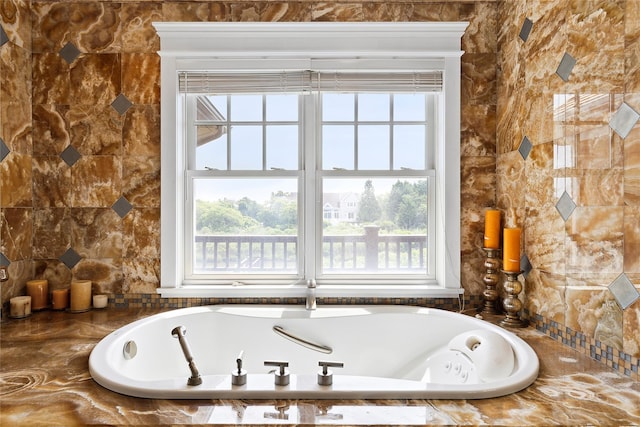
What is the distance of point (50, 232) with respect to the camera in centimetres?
222

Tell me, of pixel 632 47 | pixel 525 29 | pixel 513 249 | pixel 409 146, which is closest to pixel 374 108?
pixel 409 146

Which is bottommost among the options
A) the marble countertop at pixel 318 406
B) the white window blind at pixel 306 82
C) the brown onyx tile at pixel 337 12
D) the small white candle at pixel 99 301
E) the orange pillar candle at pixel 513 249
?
the marble countertop at pixel 318 406

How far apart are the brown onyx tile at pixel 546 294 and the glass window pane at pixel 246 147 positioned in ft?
5.23

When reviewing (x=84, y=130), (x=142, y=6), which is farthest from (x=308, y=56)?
(x=84, y=130)

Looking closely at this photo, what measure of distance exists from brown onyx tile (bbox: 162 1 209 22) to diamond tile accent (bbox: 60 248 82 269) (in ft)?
4.70

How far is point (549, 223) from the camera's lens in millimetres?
1773

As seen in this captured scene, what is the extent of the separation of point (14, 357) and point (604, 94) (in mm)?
2478

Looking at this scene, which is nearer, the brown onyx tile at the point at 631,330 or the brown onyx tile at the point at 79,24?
the brown onyx tile at the point at 631,330

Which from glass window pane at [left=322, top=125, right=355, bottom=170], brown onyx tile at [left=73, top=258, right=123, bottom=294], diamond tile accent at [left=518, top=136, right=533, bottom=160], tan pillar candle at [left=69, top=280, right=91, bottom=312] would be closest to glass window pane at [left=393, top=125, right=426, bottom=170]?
glass window pane at [left=322, top=125, right=355, bottom=170]

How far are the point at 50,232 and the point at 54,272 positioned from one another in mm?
234

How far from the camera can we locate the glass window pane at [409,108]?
2324 millimetres

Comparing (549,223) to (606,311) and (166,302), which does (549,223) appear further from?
(166,302)

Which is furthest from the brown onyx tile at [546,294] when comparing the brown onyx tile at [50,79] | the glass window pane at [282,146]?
the brown onyx tile at [50,79]

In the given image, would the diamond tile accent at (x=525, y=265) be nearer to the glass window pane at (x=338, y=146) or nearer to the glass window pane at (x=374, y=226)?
the glass window pane at (x=374, y=226)
